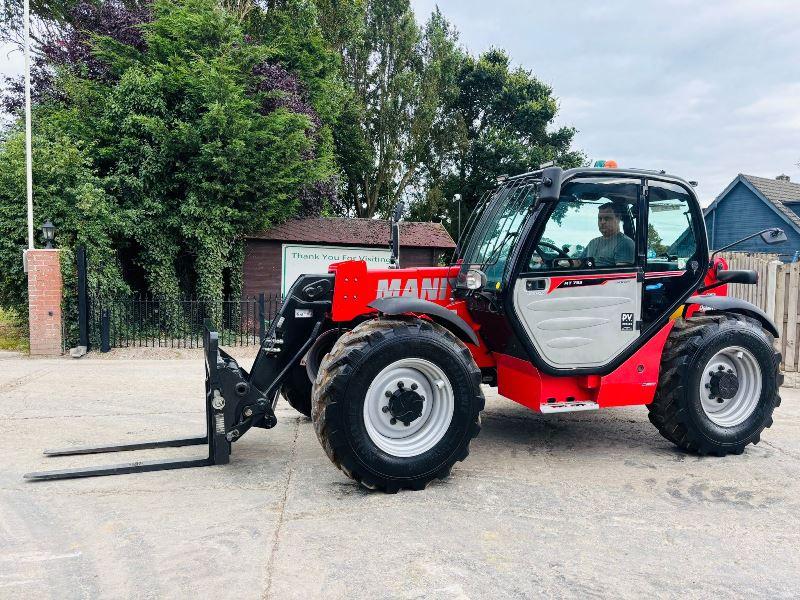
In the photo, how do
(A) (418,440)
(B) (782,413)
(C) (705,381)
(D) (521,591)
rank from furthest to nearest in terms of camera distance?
(B) (782,413)
(C) (705,381)
(A) (418,440)
(D) (521,591)

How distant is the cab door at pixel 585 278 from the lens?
15.7 ft

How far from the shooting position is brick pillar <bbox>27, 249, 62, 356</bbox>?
35.8 feet

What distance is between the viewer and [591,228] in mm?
4949

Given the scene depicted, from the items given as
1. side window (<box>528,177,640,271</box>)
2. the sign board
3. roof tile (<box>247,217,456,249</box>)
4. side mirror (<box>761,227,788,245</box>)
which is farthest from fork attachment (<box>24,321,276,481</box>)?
roof tile (<box>247,217,456,249</box>)

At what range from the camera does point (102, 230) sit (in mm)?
12180

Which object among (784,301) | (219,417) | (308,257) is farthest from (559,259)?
(308,257)

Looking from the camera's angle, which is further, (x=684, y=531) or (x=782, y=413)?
(x=782, y=413)

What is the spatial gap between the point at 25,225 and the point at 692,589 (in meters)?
12.5

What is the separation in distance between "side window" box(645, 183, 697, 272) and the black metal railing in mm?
7797

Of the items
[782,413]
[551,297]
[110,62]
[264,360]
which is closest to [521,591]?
[551,297]

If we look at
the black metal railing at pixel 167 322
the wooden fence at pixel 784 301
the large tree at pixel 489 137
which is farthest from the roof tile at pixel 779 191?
the black metal railing at pixel 167 322

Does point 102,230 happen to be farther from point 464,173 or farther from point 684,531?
point 464,173

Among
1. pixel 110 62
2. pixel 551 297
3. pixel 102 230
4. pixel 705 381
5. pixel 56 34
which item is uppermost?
pixel 56 34

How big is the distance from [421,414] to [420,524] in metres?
0.88
